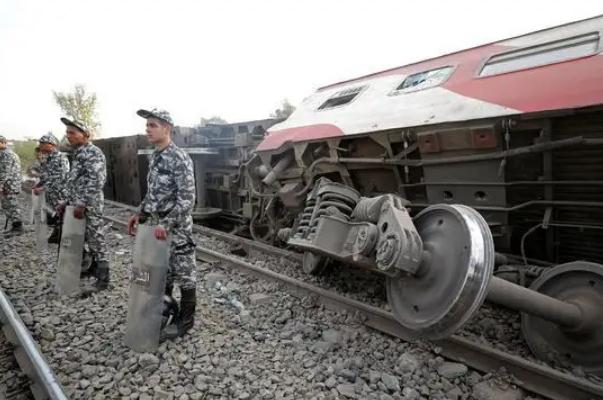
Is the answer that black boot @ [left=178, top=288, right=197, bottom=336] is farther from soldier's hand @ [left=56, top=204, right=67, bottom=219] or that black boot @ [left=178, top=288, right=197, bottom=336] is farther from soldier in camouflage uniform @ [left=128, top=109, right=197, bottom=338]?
soldier's hand @ [left=56, top=204, right=67, bottom=219]

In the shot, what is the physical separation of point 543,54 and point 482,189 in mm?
1288

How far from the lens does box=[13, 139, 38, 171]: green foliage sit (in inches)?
1047

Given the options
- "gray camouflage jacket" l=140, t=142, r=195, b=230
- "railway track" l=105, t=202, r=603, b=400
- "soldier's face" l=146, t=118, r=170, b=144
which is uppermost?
"soldier's face" l=146, t=118, r=170, b=144

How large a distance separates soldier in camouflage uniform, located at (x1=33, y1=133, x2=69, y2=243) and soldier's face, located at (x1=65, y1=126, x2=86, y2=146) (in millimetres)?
2063

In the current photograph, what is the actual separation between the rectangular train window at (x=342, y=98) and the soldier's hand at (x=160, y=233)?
9.91 ft

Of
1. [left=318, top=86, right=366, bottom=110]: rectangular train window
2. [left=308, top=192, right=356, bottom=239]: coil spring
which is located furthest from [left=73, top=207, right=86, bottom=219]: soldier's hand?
[left=318, top=86, right=366, bottom=110]: rectangular train window

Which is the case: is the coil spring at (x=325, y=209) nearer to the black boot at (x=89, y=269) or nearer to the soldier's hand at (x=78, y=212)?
the soldier's hand at (x=78, y=212)

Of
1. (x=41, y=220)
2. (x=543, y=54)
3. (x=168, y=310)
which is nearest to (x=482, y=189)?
(x=543, y=54)

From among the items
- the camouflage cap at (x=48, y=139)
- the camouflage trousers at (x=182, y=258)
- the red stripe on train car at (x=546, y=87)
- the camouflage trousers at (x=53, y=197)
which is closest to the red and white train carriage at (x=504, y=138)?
the red stripe on train car at (x=546, y=87)

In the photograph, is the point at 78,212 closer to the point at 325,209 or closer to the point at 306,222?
the point at 306,222

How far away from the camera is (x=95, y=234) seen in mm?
4762

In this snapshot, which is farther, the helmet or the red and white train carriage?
the helmet

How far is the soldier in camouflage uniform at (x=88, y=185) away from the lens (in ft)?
15.1

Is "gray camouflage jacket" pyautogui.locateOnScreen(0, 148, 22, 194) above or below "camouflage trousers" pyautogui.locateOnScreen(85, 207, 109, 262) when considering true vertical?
above
